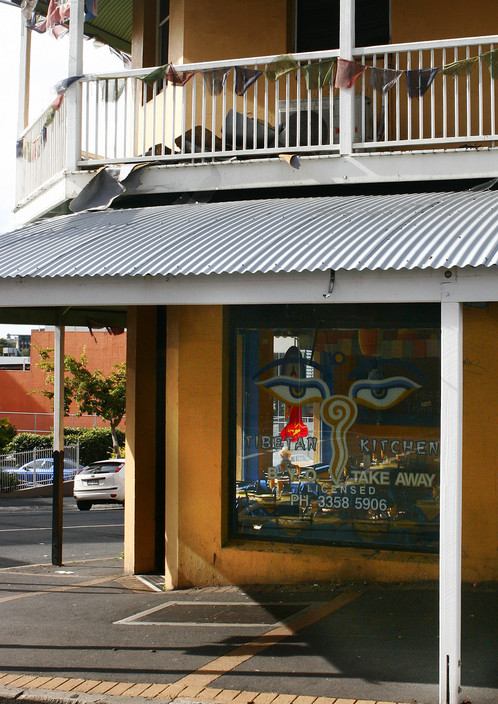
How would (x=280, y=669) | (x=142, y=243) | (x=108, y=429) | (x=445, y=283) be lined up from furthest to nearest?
(x=108, y=429), (x=142, y=243), (x=280, y=669), (x=445, y=283)

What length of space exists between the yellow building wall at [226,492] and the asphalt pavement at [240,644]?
17 cm

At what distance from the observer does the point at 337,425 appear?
27.1 feet

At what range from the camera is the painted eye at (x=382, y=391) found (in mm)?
8023

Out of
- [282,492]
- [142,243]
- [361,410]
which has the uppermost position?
[142,243]

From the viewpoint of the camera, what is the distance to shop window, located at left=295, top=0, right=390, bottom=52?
963 centimetres

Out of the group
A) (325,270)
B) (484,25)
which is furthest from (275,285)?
(484,25)

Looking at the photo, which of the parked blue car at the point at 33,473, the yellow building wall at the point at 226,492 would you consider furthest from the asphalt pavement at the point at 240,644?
the parked blue car at the point at 33,473

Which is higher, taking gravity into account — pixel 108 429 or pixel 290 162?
pixel 290 162

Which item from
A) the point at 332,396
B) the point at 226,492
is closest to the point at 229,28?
the point at 332,396

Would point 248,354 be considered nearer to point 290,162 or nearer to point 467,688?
point 290,162

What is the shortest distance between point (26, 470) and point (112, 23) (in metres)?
16.2

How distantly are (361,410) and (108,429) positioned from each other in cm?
2520

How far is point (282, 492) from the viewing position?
332 inches

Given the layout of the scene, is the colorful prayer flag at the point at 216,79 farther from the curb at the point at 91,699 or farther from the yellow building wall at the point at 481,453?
the curb at the point at 91,699
